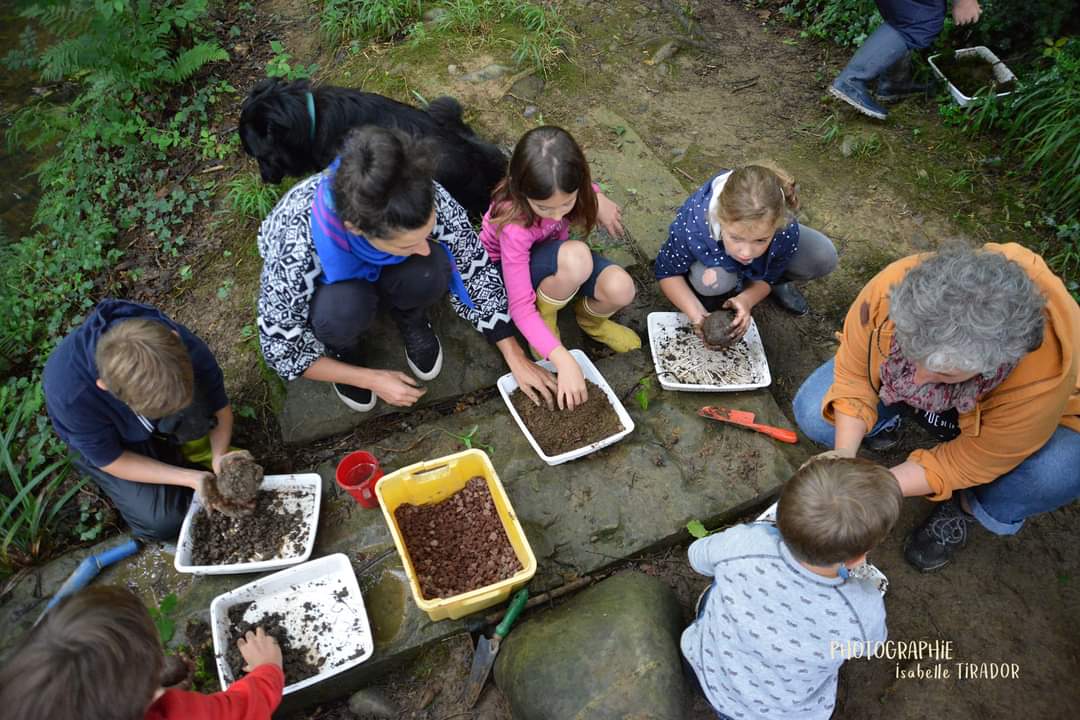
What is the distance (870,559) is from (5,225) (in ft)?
16.4

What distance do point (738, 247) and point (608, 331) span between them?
2.39ft

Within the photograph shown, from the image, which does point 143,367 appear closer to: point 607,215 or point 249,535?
point 249,535

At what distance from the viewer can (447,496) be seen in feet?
8.03

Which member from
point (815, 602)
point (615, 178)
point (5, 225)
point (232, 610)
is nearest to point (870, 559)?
point (815, 602)

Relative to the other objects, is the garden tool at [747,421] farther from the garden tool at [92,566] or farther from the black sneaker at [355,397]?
the garden tool at [92,566]

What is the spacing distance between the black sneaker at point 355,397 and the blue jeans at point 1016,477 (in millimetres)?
1770

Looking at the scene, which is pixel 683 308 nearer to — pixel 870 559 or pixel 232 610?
pixel 870 559

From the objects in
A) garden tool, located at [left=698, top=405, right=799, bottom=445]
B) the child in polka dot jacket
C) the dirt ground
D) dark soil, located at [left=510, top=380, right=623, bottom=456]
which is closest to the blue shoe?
the dirt ground

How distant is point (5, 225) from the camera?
393 cm

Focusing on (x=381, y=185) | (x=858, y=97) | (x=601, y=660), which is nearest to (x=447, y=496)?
(x=601, y=660)

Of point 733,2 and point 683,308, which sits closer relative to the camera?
point 683,308

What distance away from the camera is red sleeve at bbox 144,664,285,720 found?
166 centimetres

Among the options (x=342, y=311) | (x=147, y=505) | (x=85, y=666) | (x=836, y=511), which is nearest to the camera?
(x=85, y=666)

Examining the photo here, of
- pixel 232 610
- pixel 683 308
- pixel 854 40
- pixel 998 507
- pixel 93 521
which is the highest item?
pixel 854 40
